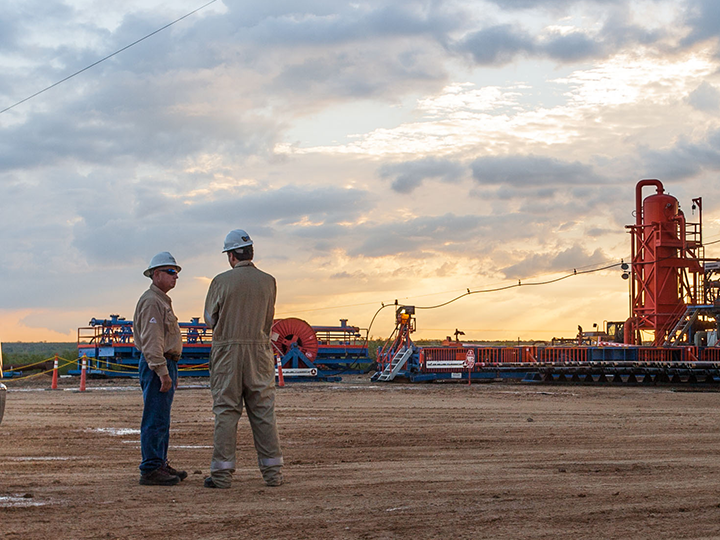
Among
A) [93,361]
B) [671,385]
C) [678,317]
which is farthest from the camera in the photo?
[678,317]

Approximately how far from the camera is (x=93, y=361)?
1305 inches

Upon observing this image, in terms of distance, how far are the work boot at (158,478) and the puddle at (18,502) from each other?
39.8 inches

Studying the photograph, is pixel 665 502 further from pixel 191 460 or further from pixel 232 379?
pixel 191 460

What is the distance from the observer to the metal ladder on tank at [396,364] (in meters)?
29.0

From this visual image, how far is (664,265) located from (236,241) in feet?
102

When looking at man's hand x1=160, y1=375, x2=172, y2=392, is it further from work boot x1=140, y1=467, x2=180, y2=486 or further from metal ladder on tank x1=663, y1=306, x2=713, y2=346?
metal ladder on tank x1=663, y1=306, x2=713, y2=346

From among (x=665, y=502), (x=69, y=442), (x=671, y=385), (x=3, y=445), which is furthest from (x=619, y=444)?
(x=671, y=385)

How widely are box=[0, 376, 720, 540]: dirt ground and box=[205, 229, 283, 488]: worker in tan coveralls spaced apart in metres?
0.31

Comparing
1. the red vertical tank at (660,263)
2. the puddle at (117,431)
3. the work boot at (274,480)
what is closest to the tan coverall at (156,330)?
the work boot at (274,480)

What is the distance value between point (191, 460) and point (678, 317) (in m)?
30.0

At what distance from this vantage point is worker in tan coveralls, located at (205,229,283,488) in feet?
25.0

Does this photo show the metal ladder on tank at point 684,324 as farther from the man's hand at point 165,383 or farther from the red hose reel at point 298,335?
the man's hand at point 165,383

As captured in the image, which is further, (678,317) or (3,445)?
(678,317)

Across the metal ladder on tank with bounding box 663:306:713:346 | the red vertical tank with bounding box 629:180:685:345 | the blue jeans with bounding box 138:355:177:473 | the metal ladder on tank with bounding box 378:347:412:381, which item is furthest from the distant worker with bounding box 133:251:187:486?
the red vertical tank with bounding box 629:180:685:345
